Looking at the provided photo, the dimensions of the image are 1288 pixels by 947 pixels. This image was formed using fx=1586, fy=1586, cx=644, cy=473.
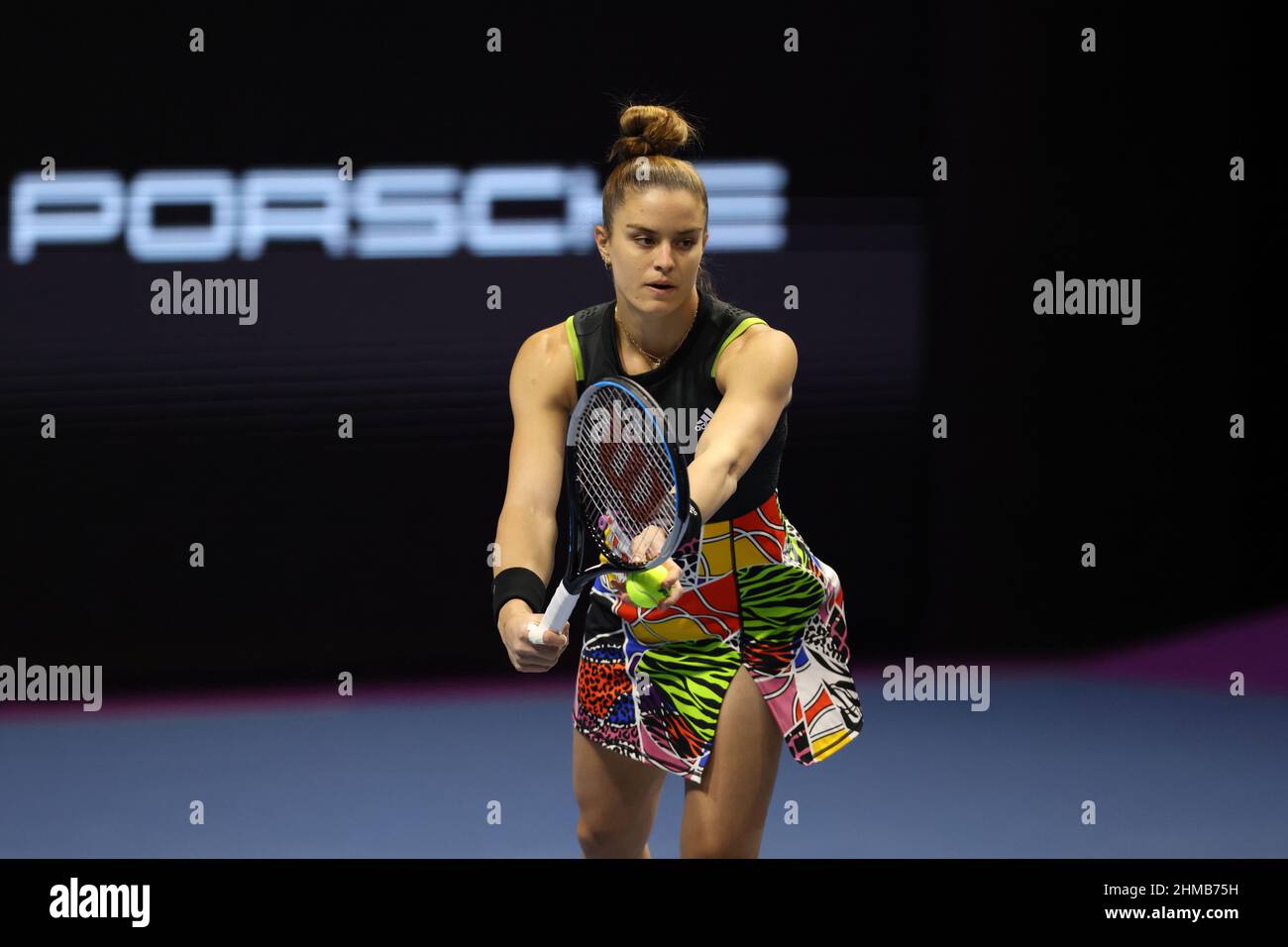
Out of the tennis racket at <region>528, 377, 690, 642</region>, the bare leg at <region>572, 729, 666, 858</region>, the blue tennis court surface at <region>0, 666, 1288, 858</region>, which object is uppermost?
the tennis racket at <region>528, 377, 690, 642</region>

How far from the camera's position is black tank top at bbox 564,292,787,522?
3.04 meters

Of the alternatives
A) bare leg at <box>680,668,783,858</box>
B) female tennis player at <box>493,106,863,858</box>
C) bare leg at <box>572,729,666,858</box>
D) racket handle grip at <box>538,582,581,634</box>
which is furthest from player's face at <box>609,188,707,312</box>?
bare leg at <box>572,729,666,858</box>

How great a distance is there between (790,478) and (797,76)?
1614 millimetres

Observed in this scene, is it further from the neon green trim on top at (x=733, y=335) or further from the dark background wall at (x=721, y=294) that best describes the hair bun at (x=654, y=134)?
the dark background wall at (x=721, y=294)

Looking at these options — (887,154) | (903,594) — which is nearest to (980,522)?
(903,594)

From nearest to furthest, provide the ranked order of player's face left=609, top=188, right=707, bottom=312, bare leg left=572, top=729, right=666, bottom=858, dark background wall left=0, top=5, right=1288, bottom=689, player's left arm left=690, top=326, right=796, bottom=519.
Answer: player's left arm left=690, top=326, right=796, bottom=519 → player's face left=609, top=188, right=707, bottom=312 → bare leg left=572, top=729, right=666, bottom=858 → dark background wall left=0, top=5, right=1288, bottom=689

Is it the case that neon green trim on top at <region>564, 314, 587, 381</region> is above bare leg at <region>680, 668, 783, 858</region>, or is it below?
above

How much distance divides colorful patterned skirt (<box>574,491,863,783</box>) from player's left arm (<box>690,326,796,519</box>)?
0.58ft

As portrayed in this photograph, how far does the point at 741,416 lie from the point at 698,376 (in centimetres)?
18

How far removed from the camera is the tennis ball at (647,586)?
8.31ft

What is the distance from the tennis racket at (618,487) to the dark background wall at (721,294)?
337 centimetres

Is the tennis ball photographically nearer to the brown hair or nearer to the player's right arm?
the player's right arm

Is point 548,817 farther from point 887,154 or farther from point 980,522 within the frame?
point 887,154

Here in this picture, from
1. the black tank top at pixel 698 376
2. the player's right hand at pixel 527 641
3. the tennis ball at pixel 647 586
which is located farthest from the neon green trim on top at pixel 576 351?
the tennis ball at pixel 647 586
